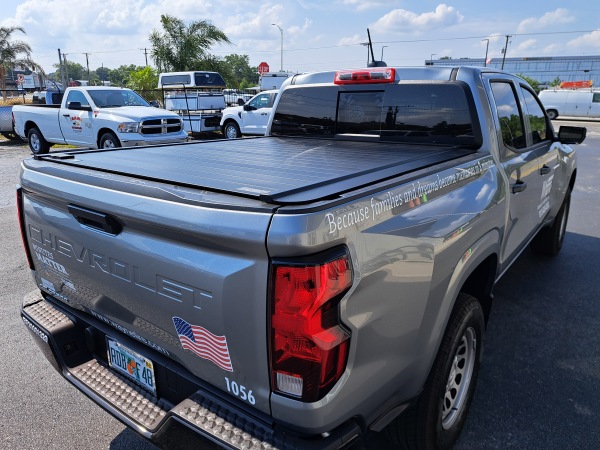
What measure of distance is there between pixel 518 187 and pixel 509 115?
2.08 ft

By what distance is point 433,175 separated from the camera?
7.13 ft

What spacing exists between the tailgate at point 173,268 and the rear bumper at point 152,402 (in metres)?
0.07

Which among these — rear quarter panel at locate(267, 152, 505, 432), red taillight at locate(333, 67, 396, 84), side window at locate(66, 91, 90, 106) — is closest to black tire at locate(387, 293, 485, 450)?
rear quarter panel at locate(267, 152, 505, 432)

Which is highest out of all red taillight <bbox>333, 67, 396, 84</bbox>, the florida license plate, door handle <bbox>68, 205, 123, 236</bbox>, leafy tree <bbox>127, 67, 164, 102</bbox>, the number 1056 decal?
leafy tree <bbox>127, 67, 164, 102</bbox>

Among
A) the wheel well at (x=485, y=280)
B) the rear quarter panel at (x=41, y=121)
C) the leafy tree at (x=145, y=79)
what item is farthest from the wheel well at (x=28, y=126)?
the leafy tree at (x=145, y=79)

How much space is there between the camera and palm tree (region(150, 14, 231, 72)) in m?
29.8

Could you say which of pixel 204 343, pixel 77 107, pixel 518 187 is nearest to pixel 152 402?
pixel 204 343

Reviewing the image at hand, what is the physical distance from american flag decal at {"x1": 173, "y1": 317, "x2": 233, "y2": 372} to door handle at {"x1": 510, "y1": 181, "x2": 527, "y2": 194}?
225cm

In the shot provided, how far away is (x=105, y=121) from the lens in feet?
38.9

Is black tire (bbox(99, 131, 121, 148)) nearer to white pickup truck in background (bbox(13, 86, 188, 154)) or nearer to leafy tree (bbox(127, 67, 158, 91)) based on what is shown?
white pickup truck in background (bbox(13, 86, 188, 154))

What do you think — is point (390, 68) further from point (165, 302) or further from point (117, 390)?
point (117, 390)

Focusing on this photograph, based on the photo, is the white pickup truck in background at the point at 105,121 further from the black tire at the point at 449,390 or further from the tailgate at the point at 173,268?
the black tire at the point at 449,390

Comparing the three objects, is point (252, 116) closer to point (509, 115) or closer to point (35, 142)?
point (35, 142)

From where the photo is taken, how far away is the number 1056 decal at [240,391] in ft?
5.52
